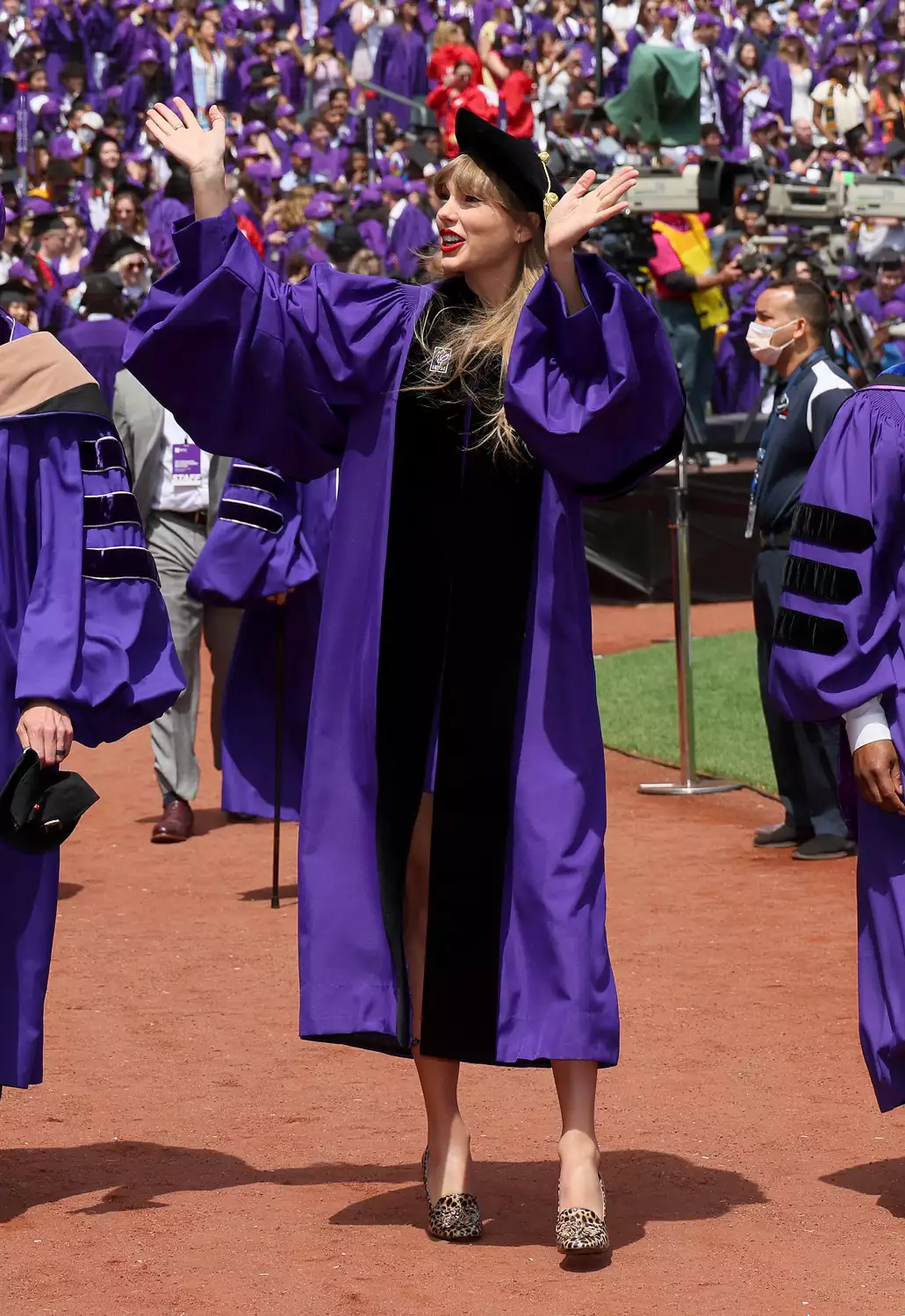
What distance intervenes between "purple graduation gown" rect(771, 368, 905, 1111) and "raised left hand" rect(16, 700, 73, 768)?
149 cm

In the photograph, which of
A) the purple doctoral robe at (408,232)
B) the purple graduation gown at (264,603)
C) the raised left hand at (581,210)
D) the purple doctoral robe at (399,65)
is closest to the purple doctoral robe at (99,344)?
the purple graduation gown at (264,603)

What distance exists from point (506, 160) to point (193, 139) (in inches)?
24.4

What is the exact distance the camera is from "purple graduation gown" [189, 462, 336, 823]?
838 centimetres

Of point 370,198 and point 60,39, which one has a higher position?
point 60,39

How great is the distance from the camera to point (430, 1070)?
14.5 feet

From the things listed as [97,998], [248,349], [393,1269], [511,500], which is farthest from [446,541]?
[97,998]

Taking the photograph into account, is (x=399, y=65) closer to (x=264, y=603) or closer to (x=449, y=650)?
(x=264, y=603)

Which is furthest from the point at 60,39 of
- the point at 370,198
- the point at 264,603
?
the point at 264,603

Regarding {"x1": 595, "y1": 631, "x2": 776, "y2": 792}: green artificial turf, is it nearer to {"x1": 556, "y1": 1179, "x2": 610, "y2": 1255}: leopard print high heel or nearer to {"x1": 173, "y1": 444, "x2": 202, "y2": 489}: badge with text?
{"x1": 173, "y1": 444, "x2": 202, "y2": 489}: badge with text

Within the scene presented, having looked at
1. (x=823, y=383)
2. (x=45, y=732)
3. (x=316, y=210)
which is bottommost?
(x=45, y=732)

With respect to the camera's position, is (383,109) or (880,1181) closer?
(880,1181)

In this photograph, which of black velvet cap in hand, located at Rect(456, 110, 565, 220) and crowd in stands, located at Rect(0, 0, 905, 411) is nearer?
black velvet cap in hand, located at Rect(456, 110, 565, 220)

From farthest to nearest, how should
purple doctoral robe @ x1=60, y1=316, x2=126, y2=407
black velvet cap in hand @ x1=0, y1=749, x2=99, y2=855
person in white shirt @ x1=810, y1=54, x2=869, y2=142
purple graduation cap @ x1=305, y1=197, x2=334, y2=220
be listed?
person in white shirt @ x1=810, y1=54, x2=869, y2=142
purple graduation cap @ x1=305, y1=197, x2=334, y2=220
purple doctoral robe @ x1=60, y1=316, x2=126, y2=407
black velvet cap in hand @ x1=0, y1=749, x2=99, y2=855

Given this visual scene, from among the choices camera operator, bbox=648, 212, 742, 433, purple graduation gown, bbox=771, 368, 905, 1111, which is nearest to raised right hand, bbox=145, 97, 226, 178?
purple graduation gown, bbox=771, 368, 905, 1111
